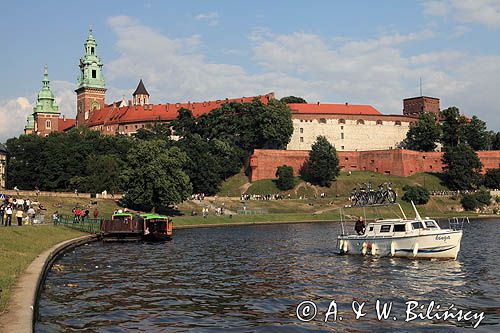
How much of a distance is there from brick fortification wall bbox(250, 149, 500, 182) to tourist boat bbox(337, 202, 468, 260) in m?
88.1

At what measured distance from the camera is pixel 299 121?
492 ft

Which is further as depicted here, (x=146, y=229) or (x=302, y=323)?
(x=146, y=229)

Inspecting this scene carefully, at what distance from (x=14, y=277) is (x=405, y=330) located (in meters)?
14.8

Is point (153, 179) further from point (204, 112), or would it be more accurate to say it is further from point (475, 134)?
point (475, 134)

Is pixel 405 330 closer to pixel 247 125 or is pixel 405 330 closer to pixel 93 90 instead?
pixel 247 125

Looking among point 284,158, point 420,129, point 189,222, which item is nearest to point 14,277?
point 189,222

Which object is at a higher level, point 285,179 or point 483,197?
point 285,179

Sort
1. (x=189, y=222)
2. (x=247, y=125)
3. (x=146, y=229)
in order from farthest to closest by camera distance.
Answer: (x=247, y=125), (x=189, y=222), (x=146, y=229)

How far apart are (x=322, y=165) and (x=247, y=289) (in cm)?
9723

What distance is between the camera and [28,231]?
42.9 meters

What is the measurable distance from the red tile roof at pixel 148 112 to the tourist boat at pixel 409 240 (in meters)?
115

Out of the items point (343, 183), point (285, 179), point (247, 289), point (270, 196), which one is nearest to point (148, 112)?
point (285, 179)

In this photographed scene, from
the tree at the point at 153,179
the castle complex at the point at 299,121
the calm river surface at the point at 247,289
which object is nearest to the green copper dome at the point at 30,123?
the castle complex at the point at 299,121

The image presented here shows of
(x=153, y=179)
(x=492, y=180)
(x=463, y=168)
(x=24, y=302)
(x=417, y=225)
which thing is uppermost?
(x=463, y=168)
